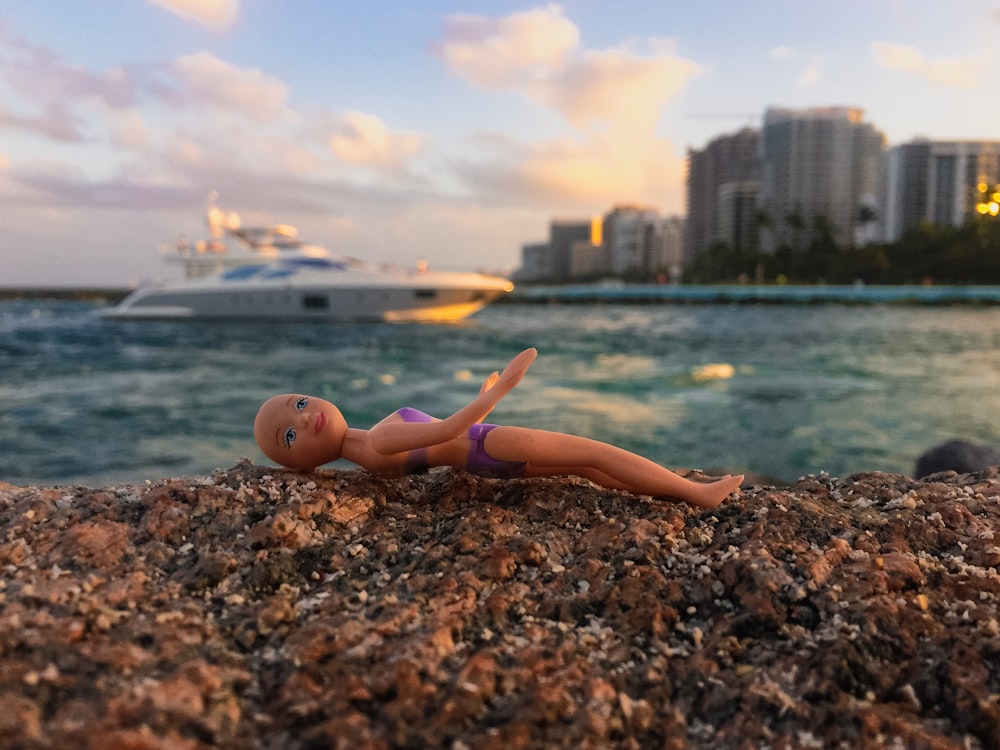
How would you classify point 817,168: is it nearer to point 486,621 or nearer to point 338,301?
point 338,301

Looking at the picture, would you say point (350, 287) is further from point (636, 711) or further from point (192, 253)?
point (636, 711)

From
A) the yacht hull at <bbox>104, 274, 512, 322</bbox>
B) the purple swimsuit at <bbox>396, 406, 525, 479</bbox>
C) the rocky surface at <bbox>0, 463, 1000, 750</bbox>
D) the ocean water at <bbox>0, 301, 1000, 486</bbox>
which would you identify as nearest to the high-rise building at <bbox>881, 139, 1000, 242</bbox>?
the ocean water at <bbox>0, 301, 1000, 486</bbox>

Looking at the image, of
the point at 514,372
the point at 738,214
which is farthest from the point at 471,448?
the point at 738,214

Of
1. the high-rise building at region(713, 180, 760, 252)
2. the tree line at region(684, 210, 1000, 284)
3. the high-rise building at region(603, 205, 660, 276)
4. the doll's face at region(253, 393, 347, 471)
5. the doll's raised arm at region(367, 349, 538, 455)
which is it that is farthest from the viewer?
the high-rise building at region(603, 205, 660, 276)

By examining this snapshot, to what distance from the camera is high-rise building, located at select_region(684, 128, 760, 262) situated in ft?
366

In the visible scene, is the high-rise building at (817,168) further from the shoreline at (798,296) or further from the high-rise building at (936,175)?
the shoreline at (798,296)

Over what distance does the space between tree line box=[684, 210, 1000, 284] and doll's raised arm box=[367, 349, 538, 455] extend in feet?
235

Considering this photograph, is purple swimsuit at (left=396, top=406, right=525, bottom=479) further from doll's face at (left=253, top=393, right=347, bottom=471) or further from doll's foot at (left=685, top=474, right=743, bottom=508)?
doll's foot at (left=685, top=474, right=743, bottom=508)

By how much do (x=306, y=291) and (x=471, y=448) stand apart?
114 ft

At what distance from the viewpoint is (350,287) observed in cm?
3506

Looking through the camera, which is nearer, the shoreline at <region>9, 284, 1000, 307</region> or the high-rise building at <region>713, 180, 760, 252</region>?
the shoreline at <region>9, 284, 1000, 307</region>

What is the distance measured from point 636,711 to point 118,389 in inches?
641

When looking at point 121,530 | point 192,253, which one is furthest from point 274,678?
point 192,253

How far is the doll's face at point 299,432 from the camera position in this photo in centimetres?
238
